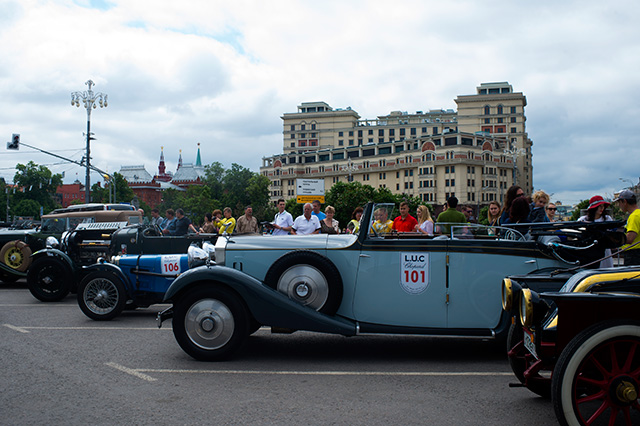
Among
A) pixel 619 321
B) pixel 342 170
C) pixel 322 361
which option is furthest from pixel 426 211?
pixel 342 170

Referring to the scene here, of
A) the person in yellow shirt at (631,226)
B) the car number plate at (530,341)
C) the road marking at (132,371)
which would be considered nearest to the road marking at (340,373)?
the road marking at (132,371)

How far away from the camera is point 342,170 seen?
396 ft

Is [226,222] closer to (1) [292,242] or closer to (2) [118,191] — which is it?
(1) [292,242]

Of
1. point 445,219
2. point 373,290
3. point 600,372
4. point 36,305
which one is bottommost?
point 36,305

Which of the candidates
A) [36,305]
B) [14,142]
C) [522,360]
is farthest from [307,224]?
[14,142]

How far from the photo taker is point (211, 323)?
579 cm

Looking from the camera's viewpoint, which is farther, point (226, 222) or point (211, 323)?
point (226, 222)

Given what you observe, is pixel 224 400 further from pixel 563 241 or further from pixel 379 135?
pixel 379 135

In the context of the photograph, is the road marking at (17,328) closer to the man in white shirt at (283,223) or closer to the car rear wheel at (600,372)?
the man in white shirt at (283,223)

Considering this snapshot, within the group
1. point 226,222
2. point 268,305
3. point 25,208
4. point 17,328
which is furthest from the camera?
point 25,208

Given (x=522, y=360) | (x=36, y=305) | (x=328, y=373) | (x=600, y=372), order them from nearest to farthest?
(x=600, y=372) < (x=522, y=360) < (x=328, y=373) < (x=36, y=305)

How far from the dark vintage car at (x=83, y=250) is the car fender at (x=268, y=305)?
14.6 feet

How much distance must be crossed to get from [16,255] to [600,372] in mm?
14003

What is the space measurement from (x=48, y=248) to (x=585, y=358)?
1056cm
